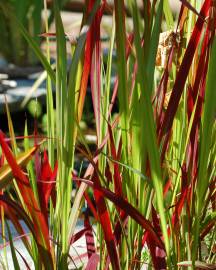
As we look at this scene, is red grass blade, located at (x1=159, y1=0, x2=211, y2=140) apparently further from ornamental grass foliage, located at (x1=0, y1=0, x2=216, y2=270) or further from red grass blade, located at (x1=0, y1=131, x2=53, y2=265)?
red grass blade, located at (x1=0, y1=131, x2=53, y2=265)

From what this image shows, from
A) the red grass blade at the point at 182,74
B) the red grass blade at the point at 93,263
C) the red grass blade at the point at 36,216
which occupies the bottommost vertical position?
the red grass blade at the point at 93,263

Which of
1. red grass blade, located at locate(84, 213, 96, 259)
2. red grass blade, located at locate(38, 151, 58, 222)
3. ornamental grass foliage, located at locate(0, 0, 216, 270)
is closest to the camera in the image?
ornamental grass foliage, located at locate(0, 0, 216, 270)

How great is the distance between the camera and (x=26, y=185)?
0.97m

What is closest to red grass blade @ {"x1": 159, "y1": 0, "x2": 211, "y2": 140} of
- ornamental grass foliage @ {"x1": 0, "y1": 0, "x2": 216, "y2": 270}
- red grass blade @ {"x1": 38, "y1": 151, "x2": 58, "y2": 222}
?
ornamental grass foliage @ {"x1": 0, "y1": 0, "x2": 216, "y2": 270}

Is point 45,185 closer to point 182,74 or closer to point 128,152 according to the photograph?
point 128,152

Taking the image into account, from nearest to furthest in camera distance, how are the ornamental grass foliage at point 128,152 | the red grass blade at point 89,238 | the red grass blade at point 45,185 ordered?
1. the ornamental grass foliage at point 128,152
2. the red grass blade at point 45,185
3. the red grass blade at point 89,238

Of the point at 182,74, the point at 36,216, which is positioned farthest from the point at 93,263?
the point at 182,74

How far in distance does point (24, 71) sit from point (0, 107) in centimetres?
70

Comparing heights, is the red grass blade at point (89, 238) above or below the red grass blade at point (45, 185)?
below

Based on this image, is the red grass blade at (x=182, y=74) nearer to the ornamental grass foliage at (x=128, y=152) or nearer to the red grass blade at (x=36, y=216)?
the ornamental grass foliage at (x=128, y=152)

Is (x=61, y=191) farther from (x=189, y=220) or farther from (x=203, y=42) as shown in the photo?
(x=203, y=42)

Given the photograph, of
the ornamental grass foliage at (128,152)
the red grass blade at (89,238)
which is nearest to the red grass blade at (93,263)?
the ornamental grass foliage at (128,152)

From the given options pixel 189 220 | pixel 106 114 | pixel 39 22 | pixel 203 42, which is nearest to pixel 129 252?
pixel 189 220

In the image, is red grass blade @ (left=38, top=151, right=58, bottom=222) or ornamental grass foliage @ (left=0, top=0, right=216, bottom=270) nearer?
ornamental grass foliage @ (left=0, top=0, right=216, bottom=270)
